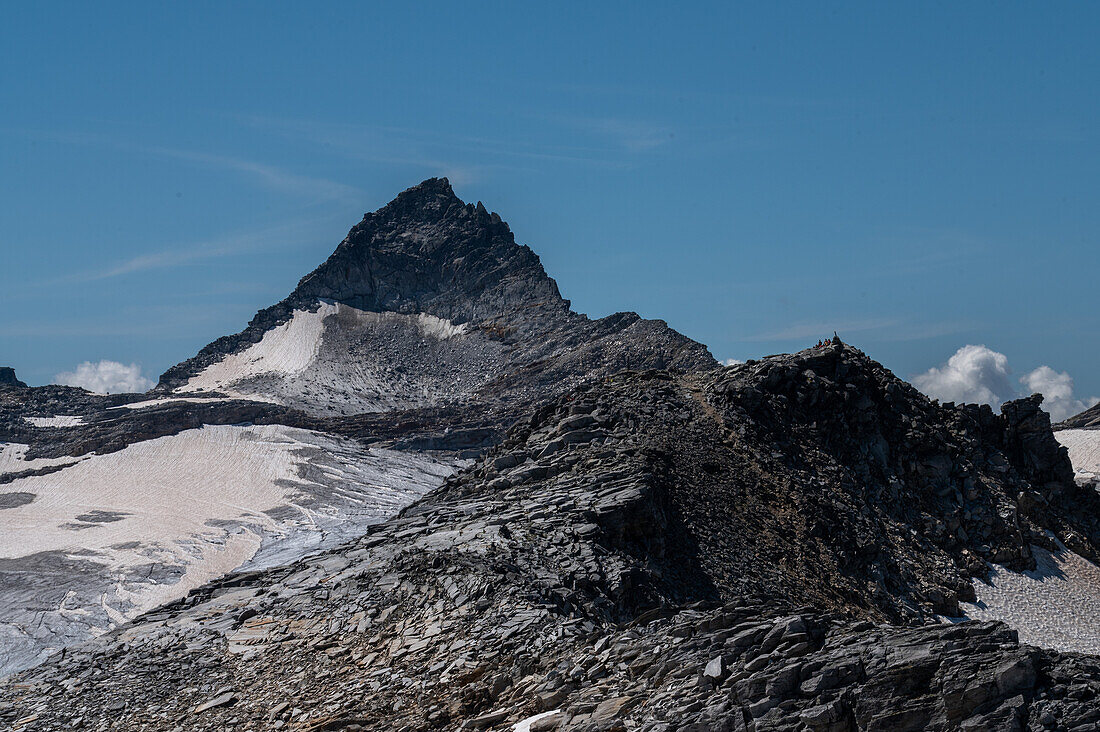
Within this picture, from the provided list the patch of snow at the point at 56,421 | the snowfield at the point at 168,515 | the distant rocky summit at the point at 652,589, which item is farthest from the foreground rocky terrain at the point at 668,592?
the patch of snow at the point at 56,421

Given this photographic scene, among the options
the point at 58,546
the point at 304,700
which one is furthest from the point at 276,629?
the point at 58,546

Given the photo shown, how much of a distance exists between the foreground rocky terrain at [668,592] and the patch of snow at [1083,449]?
212 ft

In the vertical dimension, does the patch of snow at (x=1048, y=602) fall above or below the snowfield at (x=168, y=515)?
below

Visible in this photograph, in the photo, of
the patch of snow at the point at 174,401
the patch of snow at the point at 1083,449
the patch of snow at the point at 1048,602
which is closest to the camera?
the patch of snow at the point at 1048,602

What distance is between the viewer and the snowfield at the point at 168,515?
3233 inches

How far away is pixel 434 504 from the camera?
154ft

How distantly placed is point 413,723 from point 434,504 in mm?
22268

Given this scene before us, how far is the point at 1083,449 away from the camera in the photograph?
132m

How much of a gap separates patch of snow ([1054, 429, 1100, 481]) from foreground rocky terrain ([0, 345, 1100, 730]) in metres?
64.7

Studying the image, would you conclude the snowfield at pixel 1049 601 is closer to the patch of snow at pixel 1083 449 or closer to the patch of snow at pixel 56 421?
the patch of snow at pixel 1083 449

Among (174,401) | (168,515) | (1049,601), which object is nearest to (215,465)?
(168,515)

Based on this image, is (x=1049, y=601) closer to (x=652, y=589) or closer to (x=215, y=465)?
(x=652, y=589)

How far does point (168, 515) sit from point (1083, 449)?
102047mm

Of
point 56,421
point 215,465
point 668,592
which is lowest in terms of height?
point 668,592
